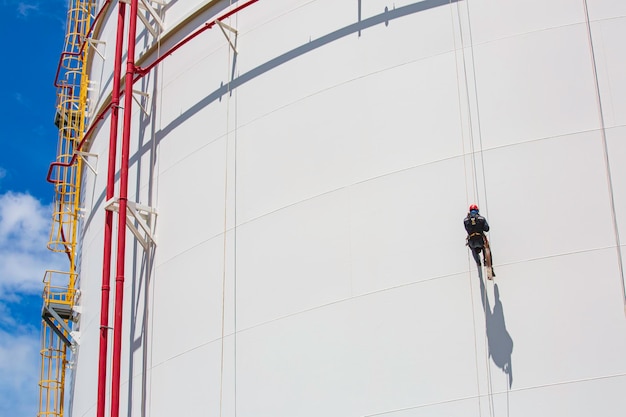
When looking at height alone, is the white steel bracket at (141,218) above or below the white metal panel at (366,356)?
above

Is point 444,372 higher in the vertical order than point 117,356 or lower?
lower

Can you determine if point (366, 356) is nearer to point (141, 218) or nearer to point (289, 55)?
point (289, 55)

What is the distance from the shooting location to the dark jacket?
10.1 m

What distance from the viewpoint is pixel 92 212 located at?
17188 mm

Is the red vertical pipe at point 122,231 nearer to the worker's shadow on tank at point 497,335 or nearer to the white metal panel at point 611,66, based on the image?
the worker's shadow on tank at point 497,335

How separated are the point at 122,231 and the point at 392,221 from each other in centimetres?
446

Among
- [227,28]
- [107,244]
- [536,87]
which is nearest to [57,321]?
[107,244]

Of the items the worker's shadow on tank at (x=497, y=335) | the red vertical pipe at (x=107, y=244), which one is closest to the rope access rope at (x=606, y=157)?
the worker's shadow on tank at (x=497, y=335)

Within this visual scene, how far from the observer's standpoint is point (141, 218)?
1393cm

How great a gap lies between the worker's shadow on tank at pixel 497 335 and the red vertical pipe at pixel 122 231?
5.47 meters

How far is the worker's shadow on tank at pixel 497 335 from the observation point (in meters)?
9.93

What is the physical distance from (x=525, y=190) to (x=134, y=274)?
21.1 feet

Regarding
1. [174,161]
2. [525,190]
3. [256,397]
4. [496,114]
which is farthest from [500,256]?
[174,161]

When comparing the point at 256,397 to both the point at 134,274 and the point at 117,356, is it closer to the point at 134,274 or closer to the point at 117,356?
the point at 117,356
